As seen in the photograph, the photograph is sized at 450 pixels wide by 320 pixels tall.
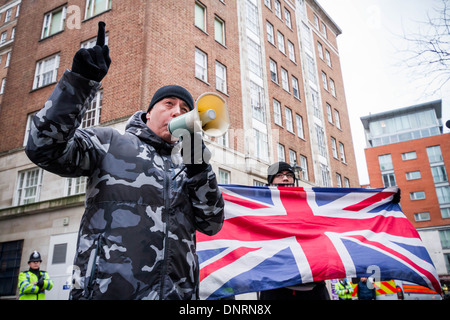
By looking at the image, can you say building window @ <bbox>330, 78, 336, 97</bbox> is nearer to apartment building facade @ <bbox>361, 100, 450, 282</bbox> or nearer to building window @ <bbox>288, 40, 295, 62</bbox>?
building window @ <bbox>288, 40, 295, 62</bbox>

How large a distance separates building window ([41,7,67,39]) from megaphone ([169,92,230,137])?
21.3 metres

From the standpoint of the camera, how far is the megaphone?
2.10 metres

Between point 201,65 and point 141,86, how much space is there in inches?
210

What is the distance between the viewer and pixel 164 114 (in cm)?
257

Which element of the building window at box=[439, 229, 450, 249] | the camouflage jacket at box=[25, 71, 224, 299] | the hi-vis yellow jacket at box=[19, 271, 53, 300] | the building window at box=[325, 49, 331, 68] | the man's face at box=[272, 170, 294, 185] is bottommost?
the hi-vis yellow jacket at box=[19, 271, 53, 300]

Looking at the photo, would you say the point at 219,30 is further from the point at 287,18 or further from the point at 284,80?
the point at 287,18

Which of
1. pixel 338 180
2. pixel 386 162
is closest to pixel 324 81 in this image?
pixel 338 180

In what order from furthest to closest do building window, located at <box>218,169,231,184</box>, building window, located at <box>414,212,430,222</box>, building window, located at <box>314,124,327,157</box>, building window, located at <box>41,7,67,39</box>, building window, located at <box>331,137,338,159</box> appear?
building window, located at <box>414,212,430,222</box> < building window, located at <box>331,137,338,159</box> < building window, located at <box>314,124,327,157</box> < building window, located at <box>41,7,67,39</box> < building window, located at <box>218,169,231,184</box>

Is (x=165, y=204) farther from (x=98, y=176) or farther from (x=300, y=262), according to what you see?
(x=300, y=262)

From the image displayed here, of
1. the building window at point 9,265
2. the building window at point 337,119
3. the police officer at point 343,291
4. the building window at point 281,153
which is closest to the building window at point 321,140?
the building window at point 337,119

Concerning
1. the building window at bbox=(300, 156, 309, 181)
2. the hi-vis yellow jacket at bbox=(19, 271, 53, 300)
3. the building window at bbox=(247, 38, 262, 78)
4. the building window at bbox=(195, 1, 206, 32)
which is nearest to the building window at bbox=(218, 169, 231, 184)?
the building window at bbox=(247, 38, 262, 78)

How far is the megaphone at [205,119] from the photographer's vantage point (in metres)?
2.10

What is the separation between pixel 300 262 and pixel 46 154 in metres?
3.66

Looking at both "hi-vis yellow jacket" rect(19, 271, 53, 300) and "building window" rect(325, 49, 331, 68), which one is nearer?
"hi-vis yellow jacket" rect(19, 271, 53, 300)
